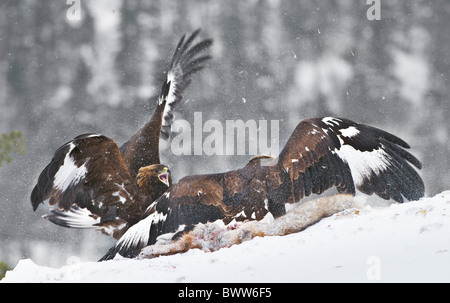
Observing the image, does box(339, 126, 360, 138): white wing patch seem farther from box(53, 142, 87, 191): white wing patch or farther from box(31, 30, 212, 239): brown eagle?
box(53, 142, 87, 191): white wing patch

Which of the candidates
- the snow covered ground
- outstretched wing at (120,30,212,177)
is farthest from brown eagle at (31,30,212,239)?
the snow covered ground

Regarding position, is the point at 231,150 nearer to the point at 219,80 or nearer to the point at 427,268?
the point at 219,80

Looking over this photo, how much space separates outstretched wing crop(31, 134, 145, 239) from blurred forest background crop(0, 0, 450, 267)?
0.40 m

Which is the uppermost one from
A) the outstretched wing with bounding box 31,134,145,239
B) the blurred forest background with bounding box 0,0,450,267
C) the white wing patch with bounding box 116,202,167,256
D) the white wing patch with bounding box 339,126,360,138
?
the blurred forest background with bounding box 0,0,450,267

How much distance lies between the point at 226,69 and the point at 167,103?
1.54 ft

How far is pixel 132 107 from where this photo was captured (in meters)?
3.02

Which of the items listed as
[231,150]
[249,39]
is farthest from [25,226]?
[249,39]

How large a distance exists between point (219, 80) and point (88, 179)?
3.54ft

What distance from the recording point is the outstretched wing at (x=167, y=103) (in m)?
2.72

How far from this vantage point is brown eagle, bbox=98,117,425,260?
2.43 m

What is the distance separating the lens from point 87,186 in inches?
98.8

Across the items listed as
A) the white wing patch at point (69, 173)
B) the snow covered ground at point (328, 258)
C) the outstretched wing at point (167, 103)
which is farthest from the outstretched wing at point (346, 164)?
the white wing patch at point (69, 173)
